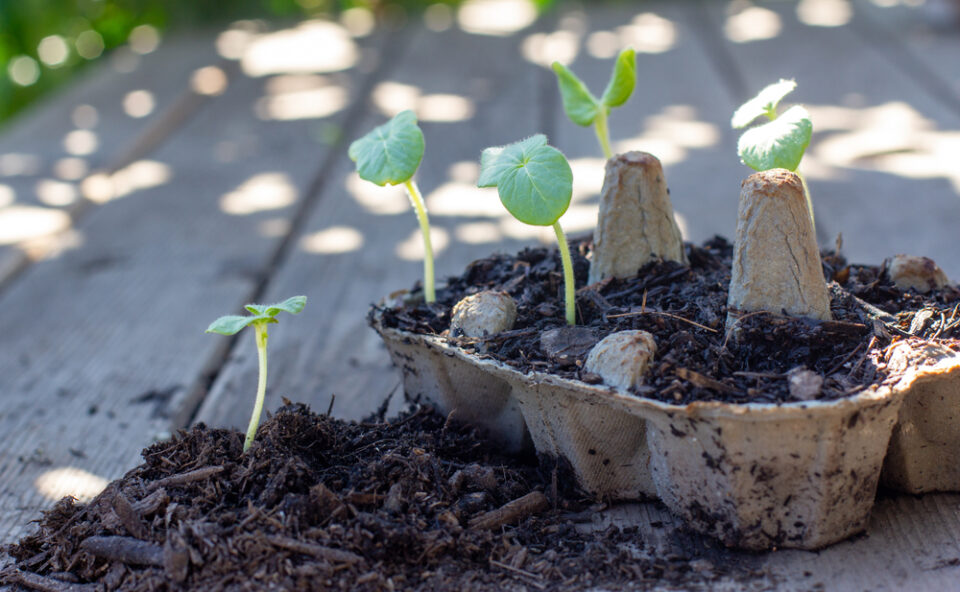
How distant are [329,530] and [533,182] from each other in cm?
42

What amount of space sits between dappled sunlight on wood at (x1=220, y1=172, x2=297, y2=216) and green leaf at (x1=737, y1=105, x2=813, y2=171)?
4.73 feet

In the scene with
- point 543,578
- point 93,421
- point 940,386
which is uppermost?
point 940,386

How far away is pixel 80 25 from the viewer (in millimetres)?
3865

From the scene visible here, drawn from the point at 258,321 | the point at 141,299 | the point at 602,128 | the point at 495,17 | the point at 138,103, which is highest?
the point at 602,128

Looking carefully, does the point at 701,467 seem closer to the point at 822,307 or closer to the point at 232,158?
the point at 822,307

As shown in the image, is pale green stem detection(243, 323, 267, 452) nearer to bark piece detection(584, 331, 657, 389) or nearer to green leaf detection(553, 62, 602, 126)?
bark piece detection(584, 331, 657, 389)

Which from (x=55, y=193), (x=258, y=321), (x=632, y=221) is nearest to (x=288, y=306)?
(x=258, y=321)

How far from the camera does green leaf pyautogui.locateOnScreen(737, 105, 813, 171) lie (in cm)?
98

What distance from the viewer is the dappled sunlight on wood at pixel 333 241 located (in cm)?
200

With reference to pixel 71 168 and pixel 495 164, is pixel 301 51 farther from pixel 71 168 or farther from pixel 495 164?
pixel 495 164

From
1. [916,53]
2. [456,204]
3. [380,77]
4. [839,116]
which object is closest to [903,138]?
[839,116]

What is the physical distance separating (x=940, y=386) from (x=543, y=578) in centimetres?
47

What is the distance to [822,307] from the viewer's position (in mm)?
1036

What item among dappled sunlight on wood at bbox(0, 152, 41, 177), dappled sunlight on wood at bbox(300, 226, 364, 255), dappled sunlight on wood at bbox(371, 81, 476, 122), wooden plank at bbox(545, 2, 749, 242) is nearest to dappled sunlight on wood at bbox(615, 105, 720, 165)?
wooden plank at bbox(545, 2, 749, 242)
